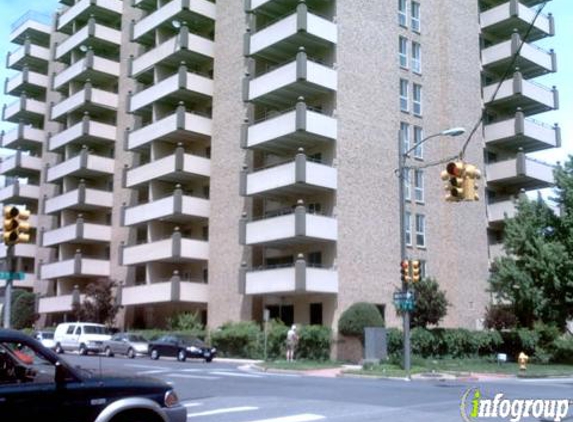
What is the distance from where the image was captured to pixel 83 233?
54.5 m

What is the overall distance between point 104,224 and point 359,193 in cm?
2516

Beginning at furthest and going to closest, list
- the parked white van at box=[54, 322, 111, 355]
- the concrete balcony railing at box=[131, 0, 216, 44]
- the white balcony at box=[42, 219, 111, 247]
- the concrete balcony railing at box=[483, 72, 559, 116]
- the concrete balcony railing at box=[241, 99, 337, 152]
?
the white balcony at box=[42, 219, 111, 247], the concrete balcony railing at box=[483, 72, 559, 116], the concrete balcony railing at box=[131, 0, 216, 44], the parked white van at box=[54, 322, 111, 355], the concrete balcony railing at box=[241, 99, 337, 152]

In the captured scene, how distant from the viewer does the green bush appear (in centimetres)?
3544

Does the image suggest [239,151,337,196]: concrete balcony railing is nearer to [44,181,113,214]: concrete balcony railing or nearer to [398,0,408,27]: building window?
[398,0,408,27]: building window

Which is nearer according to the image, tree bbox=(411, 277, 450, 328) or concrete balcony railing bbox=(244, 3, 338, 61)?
tree bbox=(411, 277, 450, 328)

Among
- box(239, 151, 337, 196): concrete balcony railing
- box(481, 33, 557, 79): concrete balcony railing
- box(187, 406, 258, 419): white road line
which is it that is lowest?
box(187, 406, 258, 419): white road line

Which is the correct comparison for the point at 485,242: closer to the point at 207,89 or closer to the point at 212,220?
the point at 212,220

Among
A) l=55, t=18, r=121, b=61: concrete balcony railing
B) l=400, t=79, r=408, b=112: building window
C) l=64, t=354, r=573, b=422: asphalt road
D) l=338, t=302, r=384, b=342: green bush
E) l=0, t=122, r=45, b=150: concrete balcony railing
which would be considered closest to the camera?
l=64, t=354, r=573, b=422: asphalt road

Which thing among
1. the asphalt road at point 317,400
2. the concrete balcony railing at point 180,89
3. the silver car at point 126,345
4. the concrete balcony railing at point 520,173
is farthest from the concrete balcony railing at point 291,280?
the concrete balcony railing at point 520,173

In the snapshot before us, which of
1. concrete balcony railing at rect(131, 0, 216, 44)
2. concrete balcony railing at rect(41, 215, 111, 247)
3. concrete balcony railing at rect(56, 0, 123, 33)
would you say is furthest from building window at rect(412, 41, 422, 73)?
concrete balcony railing at rect(56, 0, 123, 33)

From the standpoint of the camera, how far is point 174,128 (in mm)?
46375

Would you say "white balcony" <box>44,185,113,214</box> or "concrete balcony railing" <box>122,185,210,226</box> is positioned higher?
"white balcony" <box>44,185,113,214</box>

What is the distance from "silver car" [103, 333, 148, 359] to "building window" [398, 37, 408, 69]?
2249 cm

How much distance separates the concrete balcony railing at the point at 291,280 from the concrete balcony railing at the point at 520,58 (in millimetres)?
21773
